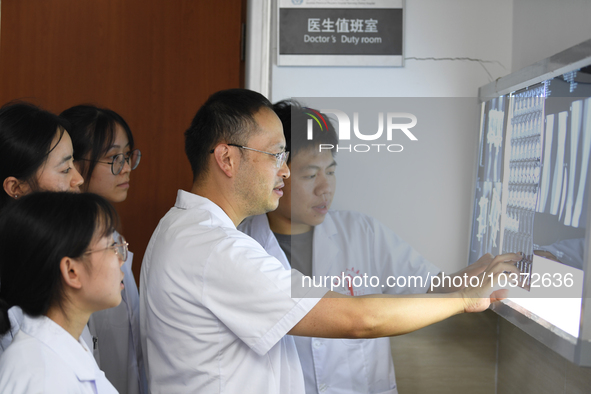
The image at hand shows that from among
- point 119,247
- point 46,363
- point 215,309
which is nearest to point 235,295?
point 215,309

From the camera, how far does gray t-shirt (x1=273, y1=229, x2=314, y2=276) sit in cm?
149

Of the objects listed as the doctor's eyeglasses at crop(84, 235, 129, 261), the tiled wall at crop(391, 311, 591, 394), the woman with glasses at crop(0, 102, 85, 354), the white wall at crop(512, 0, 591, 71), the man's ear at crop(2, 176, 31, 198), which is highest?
the white wall at crop(512, 0, 591, 71)

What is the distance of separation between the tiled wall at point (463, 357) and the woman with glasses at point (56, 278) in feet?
3.51

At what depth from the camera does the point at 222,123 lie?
1.25 m

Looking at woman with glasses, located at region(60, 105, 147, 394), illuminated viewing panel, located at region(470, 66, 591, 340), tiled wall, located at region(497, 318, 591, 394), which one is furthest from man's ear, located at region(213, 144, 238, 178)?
tiled wall, located at region(497, 318, 591, 394)

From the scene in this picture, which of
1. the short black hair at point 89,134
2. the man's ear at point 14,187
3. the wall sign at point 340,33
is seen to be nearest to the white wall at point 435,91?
the wall sign at point 340,33

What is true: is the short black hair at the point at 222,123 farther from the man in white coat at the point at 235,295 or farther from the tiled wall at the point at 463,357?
the tiled wall at the point at 463,357

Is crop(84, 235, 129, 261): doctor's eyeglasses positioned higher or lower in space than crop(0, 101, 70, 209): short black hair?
lower

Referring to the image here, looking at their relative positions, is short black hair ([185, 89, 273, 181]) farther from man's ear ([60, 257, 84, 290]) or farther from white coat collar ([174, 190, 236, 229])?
man's ear ([60, 257, 84, 290])

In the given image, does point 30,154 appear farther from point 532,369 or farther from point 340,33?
point 532,369

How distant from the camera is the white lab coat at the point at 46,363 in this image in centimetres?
85

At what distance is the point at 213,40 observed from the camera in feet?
6.91

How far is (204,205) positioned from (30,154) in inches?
20.1

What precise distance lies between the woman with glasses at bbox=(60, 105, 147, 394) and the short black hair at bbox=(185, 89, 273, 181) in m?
0.49
